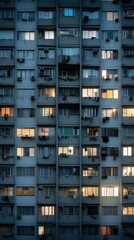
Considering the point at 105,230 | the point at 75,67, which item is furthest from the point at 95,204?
the point at 75,67

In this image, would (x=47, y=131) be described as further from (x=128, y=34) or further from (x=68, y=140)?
(x=128, y=34)

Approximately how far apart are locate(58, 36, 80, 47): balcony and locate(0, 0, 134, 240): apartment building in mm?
71

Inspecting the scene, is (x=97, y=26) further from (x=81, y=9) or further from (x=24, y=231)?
(x=24, y=231)

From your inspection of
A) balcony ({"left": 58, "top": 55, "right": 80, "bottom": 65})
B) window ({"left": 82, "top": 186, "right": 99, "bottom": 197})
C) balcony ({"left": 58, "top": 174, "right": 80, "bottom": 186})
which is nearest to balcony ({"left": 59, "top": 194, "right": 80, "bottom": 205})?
window ({"left": 82, "top": 186, "right": 99, "bottom": 197})

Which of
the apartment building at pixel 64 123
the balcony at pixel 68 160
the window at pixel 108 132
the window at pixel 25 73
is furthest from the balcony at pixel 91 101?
the window at pixel 25 73

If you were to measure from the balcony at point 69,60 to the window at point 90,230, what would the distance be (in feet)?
37.8

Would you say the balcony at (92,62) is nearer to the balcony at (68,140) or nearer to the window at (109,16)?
the window at (109,16)

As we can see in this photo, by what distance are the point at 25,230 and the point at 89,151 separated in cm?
718

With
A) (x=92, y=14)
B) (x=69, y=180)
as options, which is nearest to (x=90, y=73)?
(x=92, y=14)

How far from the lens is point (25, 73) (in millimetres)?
24719

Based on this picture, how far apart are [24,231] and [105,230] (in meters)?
5.74

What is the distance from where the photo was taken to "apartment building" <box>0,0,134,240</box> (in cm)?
2441

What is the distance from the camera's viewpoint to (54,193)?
24.4 m

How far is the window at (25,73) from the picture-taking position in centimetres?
2470
